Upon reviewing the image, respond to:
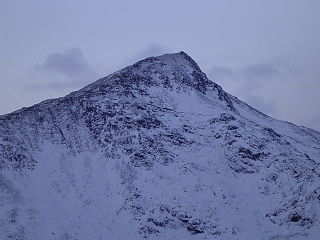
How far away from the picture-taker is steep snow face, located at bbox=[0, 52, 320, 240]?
38906mm

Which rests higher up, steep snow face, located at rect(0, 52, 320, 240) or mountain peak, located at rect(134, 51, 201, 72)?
mountain peak, located at rect(134, 51, 201, 72)

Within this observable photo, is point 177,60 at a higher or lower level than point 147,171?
higher

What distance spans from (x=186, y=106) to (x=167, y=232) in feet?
76.9

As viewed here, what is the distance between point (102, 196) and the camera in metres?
43.6

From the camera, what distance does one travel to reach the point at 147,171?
150 feet

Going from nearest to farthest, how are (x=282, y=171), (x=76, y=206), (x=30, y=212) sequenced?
1. (x=30, y=212)
2. (x=76, y=206)
3. (x=282, y=171)

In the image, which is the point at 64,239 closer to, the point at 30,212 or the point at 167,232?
the point at 30,212

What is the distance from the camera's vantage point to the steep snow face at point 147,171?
128 ft

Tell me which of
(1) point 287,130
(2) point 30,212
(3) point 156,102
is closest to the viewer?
(2) point 30,212

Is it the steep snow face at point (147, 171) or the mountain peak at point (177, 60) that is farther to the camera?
the mountain peak at point (177, 60)

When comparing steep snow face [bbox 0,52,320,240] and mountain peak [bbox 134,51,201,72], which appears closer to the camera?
steep snow face [bbox 0,52,320,240]

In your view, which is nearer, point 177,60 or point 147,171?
point 147,171

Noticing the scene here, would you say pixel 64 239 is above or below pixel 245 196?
below

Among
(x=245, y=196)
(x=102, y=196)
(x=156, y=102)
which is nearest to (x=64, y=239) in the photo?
(x=102, y=196)
